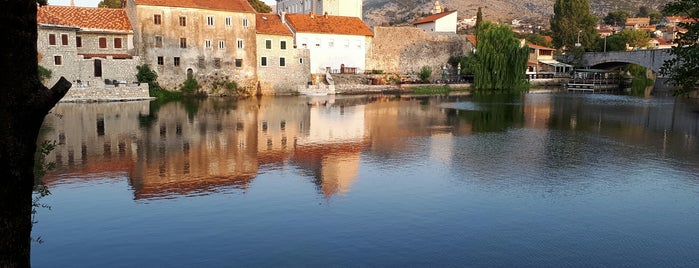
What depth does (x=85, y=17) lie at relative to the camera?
42.7 m

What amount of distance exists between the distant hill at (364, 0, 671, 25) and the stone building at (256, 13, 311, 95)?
390 ft

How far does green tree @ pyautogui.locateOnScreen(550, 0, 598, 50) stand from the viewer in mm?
84625

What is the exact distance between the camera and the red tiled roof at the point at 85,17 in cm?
4078

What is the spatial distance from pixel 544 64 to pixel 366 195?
70252 millimetres

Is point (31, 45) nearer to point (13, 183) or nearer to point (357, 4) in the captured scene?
point (13, 183)

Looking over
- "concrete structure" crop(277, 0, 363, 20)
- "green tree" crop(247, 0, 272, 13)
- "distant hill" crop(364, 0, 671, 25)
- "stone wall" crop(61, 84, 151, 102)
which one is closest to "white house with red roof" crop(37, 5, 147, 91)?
"stone wall" crop(61, 84, 151, 102)

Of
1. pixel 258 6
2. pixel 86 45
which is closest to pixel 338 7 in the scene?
pixel 258 6

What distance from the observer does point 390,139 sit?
81.6 ft

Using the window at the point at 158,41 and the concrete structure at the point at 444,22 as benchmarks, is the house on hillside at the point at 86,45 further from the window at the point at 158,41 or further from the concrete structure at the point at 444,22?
the concrete structure at the point at 444,22

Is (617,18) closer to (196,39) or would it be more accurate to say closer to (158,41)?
(196,39)

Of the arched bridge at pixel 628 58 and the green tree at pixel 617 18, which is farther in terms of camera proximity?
the green tree at pixel 617 18

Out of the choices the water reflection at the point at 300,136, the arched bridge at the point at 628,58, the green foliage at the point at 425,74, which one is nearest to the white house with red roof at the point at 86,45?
the water reflection at the point at 300,136

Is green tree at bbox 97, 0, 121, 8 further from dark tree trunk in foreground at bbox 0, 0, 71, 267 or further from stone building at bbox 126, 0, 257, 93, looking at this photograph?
dark tree trunk in foreground at bbox 0, 0, 71, 267

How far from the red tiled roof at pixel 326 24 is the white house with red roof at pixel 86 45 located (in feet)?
54.4
